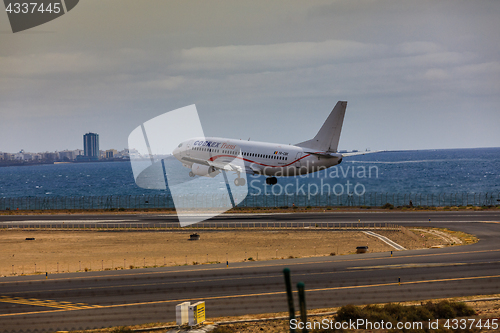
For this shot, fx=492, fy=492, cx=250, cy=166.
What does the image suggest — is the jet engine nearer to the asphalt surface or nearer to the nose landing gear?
the nose landing gear

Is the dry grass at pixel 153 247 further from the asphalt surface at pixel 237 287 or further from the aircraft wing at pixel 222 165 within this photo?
the aircraft wing at pixel 222 165

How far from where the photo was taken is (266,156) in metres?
74.4

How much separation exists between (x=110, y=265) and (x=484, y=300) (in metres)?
35.8

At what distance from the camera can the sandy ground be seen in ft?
175

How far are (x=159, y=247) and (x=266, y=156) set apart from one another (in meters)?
21.8

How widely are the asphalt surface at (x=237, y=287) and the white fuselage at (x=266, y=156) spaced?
22563 mm

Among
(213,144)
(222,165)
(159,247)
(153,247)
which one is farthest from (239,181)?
(153,247)

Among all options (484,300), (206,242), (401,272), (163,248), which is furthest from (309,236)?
(484,300)

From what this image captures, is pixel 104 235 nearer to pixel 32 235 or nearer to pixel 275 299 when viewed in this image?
pixel 32 235

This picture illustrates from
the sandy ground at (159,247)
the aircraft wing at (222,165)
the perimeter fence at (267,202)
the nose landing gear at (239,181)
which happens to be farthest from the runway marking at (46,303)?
the perimeter fence at (267,202)

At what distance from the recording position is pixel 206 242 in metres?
65.2

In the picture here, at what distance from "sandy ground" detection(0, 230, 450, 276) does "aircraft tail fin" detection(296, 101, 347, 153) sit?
1237 cm

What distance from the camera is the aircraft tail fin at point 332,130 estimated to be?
70.8 m

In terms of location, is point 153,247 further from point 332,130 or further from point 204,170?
point 332,130
